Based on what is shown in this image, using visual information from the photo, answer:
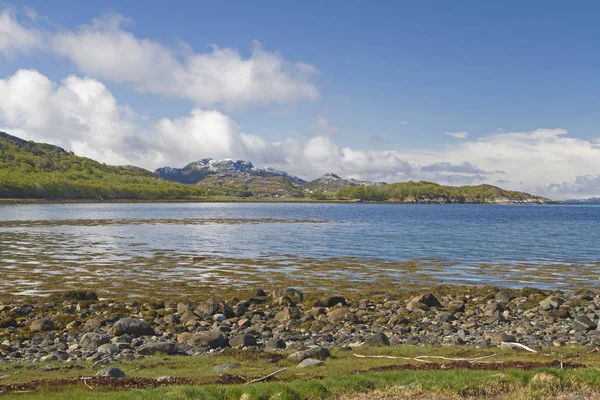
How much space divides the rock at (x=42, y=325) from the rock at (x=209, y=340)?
Result: 7589 mm

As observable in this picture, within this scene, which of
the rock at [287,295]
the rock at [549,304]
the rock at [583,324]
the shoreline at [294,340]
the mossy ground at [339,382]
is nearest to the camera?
the mossy ground at [339,382]

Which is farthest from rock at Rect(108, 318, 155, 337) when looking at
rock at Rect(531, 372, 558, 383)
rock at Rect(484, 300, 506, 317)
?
rock at Rect(484, 300, 506, 317)

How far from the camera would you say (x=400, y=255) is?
2309 inches

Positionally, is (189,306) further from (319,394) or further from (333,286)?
(319,394)

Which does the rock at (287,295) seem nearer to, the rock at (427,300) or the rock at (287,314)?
the rock at (287,314)

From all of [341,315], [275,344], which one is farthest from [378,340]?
[341,315]

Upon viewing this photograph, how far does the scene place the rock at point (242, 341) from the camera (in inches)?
840

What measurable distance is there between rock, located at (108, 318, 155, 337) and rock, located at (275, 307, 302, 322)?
268 inches

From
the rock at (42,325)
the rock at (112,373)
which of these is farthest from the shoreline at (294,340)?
the rock at (42,325)

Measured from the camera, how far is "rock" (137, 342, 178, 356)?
19.7 m

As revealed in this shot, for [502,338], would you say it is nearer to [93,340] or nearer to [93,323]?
[93,340]

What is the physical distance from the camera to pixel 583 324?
80.1 ft

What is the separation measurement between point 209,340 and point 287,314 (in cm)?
679

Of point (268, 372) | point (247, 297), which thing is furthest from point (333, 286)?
point (268, 372)
